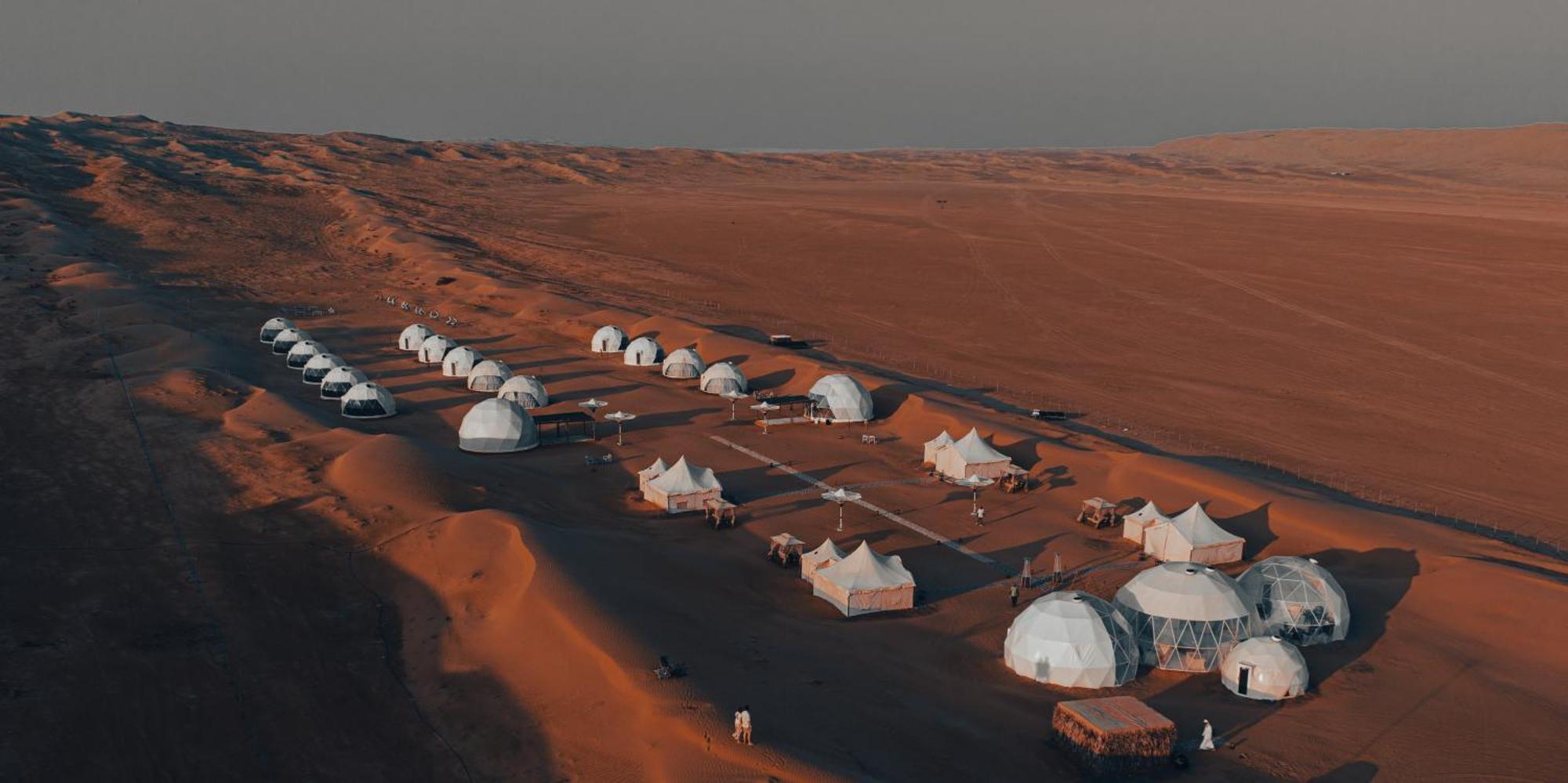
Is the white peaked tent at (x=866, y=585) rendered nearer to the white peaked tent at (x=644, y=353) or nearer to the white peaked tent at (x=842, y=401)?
the white peaked tent at (x=842, y=401)

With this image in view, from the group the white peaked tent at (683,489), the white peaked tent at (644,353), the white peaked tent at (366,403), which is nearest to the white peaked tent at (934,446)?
the white peaked tent at (683,489)

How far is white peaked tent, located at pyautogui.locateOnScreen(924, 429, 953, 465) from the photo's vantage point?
47.0 meters

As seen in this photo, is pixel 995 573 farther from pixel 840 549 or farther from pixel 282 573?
pixel 282 573

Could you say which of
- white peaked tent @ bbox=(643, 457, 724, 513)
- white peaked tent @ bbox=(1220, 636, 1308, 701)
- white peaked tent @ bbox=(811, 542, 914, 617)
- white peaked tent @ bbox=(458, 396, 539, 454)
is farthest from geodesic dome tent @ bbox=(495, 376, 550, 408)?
white peaked tent @ bbox=(1220, 636, 1308, 701)

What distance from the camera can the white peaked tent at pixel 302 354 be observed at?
6494cm

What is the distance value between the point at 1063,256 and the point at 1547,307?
39.4 metres

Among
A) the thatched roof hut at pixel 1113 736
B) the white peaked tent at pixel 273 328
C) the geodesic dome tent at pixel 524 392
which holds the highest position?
the thatched roof hut at pixel 1113 736

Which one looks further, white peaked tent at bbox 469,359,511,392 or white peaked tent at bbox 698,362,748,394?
white peaked tent at bbox 469,359,511,392

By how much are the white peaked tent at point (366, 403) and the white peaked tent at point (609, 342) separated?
17102 mm

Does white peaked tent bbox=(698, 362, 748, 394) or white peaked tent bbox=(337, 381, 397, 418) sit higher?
white peaked tent bbox=(698, 362, 748, 394)

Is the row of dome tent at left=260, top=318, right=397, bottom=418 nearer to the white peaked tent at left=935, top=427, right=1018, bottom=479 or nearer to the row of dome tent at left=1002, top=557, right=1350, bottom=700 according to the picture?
the white peaked tent at left=935, top=427, right=1018, bottom=479

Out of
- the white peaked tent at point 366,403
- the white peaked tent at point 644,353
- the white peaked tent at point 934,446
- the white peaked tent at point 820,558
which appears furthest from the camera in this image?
the white peaked tent at point 644,353

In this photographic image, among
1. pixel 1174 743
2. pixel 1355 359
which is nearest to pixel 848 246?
pixel 1355 359

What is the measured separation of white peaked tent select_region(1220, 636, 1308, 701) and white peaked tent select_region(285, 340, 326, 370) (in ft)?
175
